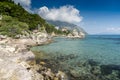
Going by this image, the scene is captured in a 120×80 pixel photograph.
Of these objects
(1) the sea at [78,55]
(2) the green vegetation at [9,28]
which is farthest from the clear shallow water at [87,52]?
(2) the green vegetation at [9,28]

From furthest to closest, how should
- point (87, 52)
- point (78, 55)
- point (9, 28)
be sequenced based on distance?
point (9, 28) < point (87, 52) < point (78, 55)

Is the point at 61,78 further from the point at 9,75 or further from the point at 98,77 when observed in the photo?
the point at 9,75

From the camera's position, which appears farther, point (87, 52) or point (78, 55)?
point (87, 52)

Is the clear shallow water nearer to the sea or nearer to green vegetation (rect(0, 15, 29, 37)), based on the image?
the sea

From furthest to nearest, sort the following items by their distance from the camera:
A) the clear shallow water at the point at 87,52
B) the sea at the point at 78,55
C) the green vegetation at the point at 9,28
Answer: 1. the green vegetation at the point at 9,28
2. the clear shallow water at the point at 87,52
3. the sea at the point at 78,55

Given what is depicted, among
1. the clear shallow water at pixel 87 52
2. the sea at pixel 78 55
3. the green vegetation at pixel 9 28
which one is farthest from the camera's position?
the green vegetation at pixel 9 28

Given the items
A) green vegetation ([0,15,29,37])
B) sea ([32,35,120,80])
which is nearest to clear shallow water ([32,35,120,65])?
sea ([32,35,120,80])

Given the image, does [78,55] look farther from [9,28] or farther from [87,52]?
[9,28]

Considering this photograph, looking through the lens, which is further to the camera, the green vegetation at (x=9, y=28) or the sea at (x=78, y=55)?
the green vegetation at (x=9, y=28)

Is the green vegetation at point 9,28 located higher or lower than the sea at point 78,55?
higher

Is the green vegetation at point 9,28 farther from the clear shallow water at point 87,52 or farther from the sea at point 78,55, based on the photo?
the clear shallow water at point 87,52

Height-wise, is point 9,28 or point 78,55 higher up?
point 9,28

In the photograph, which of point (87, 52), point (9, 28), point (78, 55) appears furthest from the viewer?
point (9, 28)

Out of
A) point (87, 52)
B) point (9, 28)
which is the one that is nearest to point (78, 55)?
point (87, 52)
